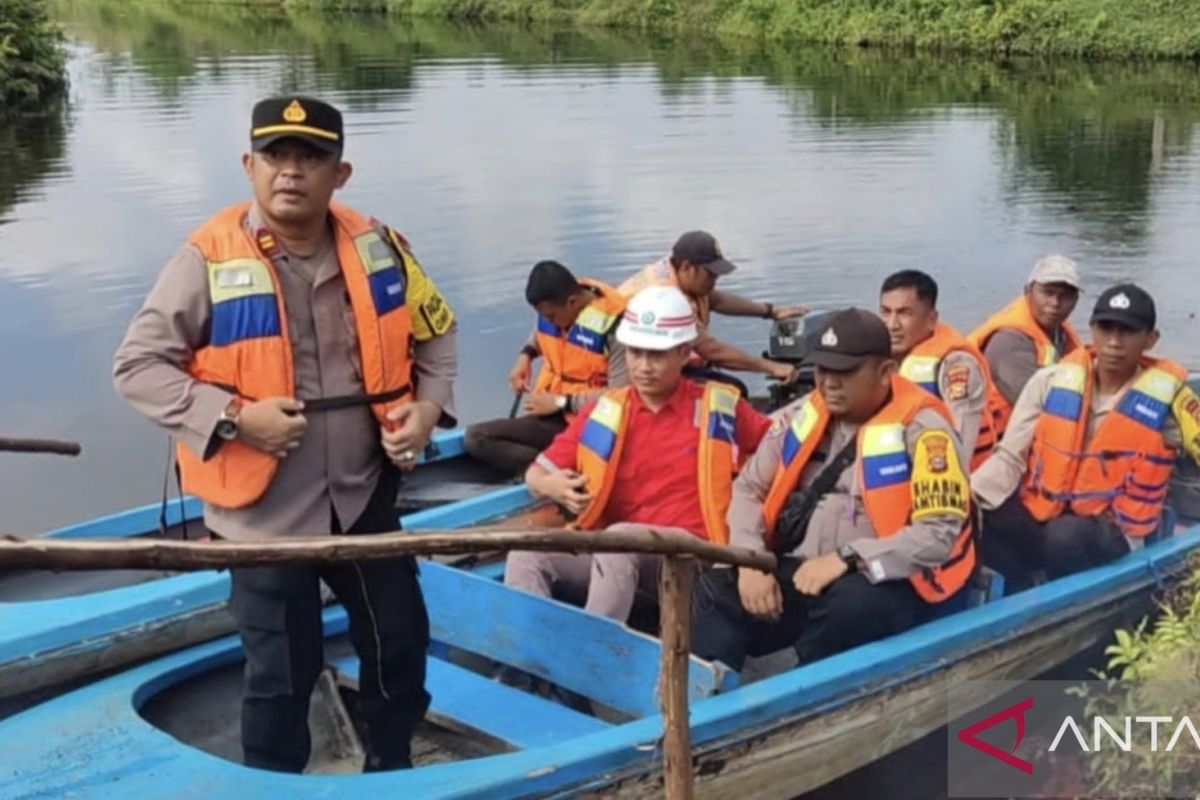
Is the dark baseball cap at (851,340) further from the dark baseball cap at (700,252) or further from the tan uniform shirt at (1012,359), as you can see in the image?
the dark baseball cap at (700,252)

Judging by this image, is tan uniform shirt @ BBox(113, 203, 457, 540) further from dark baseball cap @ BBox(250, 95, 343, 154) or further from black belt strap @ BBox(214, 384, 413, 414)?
dark baseball cap @ BBox(250, 95, 343, 154)

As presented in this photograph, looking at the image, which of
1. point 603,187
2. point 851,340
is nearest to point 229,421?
point 851,340

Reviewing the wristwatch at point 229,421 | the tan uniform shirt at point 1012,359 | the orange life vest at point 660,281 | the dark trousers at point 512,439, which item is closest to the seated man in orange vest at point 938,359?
the tan uniform shirt at point 1012,359

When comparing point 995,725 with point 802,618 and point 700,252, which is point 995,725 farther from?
point 700,252

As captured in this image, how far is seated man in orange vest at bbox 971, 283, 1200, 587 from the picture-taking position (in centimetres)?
478

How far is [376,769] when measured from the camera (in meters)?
3.72

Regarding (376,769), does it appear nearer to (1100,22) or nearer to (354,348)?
(354,348)

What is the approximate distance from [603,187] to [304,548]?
47.7ft

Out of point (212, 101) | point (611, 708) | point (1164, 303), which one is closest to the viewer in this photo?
point (611, 708)

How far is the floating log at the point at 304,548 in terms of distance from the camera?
2.30 metres

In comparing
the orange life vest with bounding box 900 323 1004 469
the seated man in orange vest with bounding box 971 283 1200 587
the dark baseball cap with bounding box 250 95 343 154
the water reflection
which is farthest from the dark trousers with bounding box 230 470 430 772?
the water reflection

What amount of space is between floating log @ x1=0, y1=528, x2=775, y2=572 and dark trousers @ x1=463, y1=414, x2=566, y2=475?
3.67 meters

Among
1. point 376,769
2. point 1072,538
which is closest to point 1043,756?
point 1072,538

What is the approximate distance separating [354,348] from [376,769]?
124 cm
